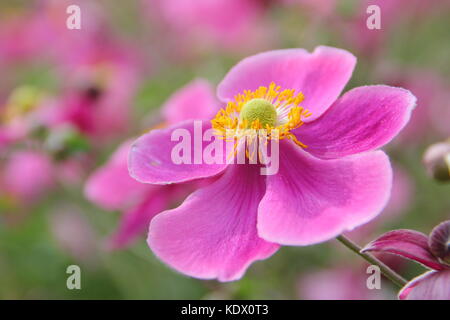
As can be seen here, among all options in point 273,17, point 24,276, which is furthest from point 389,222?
point 24,276

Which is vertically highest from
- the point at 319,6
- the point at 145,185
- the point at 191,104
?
the point at 319,6

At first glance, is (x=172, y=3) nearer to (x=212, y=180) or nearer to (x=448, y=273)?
(x=212, y=180)

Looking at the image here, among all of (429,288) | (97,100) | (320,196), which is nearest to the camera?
(429,288)

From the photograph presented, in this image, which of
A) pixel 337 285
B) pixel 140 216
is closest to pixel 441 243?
pixel 140 216

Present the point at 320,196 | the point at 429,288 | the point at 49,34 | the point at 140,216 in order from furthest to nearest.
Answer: the point at 49,34 < the point at 140,216 < the point at 320,196 < the point at 429,288

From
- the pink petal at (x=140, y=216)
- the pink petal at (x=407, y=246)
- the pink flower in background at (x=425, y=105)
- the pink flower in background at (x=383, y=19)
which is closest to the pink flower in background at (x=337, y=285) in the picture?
the pink flower in background at (x=425, y=105)

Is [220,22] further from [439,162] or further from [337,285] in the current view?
[439,162]
